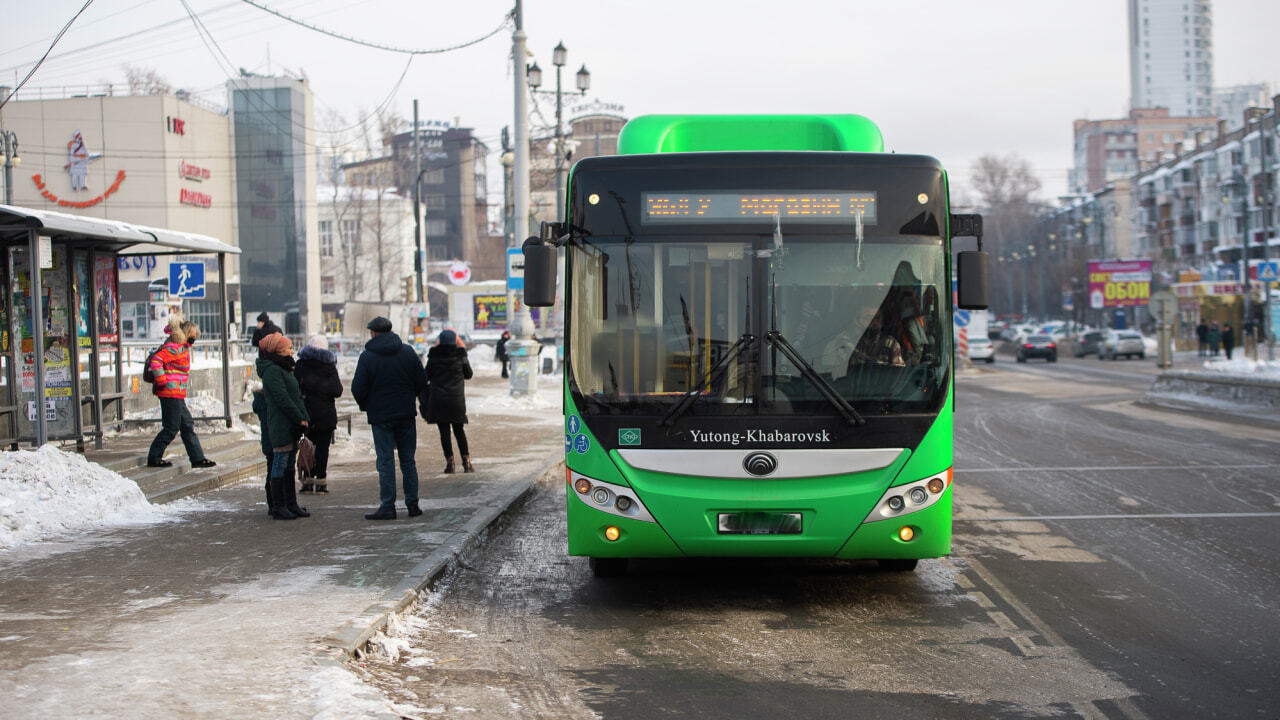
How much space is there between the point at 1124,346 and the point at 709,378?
58.8 metres

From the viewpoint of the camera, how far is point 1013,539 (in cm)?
977

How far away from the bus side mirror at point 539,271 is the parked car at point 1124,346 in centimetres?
5873

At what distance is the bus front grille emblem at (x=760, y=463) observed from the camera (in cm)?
713

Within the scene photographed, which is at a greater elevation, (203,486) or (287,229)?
(287,229)

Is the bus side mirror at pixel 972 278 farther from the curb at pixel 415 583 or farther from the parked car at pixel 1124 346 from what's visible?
the parked car at pixel 1124 346

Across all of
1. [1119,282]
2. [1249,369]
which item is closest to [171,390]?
[1249,369]

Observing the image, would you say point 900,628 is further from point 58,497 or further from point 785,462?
point 58,497

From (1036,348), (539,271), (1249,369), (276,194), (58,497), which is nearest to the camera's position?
(539,271)

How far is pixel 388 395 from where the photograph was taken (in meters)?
10.2

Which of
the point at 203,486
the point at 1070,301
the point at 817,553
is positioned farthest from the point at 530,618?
the point at 1070,301

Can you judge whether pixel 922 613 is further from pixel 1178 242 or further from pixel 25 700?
pixel 1178 242

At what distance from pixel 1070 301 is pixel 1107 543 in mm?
81109

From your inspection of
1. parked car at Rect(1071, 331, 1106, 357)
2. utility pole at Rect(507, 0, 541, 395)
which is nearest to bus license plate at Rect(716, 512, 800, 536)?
utility pole at Rect(507, 0, 541, 395)

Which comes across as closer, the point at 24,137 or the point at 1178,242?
the point at 24,137
